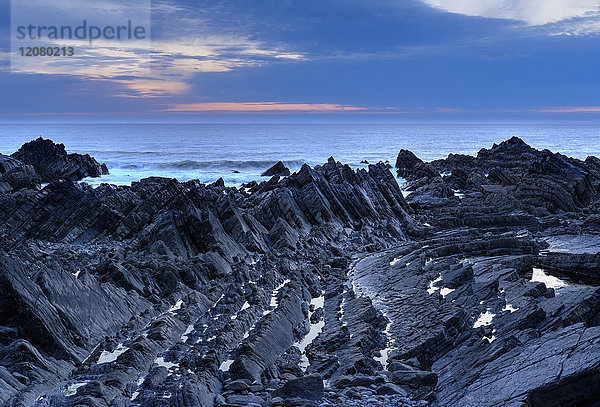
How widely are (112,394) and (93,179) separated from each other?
5498cm

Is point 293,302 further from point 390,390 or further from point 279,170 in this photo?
point 279,170

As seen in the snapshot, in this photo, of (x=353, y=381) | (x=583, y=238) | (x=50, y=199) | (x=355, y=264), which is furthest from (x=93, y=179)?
(x=353, y=381)

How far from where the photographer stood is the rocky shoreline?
10.9 meters

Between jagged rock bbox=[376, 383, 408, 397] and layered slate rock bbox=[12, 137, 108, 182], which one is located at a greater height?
layered slate rock bbox=[12, 137, 108, 182]

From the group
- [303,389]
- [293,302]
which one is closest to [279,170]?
[293,302]

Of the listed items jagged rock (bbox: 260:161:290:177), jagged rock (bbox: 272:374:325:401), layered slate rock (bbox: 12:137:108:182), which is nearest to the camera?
jagged rock (bbox: 272:374:325:401)

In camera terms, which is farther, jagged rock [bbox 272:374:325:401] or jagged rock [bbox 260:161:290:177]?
jagged rock [bbox 260:161:290:177]

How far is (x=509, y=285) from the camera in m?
17.1

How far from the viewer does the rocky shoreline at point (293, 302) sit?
1089 cm

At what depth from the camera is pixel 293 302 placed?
658 inches

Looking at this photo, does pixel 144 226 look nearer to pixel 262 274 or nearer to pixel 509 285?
pixel 262 274

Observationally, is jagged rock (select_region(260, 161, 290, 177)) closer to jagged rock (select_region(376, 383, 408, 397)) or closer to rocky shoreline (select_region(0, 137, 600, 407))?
rocky shoreline (select_region(0, 137, 600, 407))

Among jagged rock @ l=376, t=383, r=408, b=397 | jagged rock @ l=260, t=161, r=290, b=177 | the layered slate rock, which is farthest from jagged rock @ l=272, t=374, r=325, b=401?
jagged rock @ l=260, t=161, r=290, b=177

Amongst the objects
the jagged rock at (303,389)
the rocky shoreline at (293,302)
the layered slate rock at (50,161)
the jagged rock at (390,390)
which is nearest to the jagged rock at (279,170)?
the layered slate rock at (50,161)
